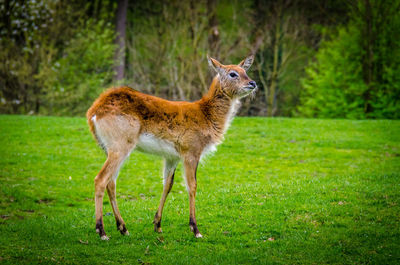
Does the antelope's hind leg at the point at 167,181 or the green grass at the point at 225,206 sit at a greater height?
the antelope's hind leg at the point at 167,181

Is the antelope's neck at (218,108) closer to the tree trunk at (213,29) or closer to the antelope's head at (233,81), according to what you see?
the antelope's head at (233,81)

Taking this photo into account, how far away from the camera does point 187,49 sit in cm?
3047

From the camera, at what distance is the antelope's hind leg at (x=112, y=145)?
637cm

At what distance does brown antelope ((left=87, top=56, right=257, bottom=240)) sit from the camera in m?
6.49

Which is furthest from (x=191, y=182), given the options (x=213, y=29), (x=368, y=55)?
(x=368, y=55)

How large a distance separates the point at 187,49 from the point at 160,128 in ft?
80.0

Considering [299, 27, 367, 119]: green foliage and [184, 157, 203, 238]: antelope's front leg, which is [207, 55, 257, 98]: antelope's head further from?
[299, 27, 367, 119]: green foliage

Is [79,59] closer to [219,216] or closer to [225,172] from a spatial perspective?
[225,172]

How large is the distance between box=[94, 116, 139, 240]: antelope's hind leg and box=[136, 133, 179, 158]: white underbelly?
0.18 meters

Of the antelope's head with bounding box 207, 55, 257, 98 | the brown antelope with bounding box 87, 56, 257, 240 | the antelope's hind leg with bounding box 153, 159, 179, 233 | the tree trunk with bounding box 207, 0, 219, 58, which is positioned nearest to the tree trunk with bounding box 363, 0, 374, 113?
the tree trunk with bounding box 207, 0, 219, 58

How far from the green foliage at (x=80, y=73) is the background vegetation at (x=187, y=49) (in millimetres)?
67

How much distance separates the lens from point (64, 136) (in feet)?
59.5

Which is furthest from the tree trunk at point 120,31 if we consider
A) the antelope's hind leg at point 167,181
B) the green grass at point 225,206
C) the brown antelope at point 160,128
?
the antelope's hind leg at point 167,181

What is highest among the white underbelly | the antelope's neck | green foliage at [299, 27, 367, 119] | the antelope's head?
the antelope's head
